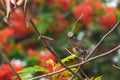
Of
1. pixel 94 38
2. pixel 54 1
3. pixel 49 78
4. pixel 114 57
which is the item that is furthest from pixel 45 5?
pixel 49 78

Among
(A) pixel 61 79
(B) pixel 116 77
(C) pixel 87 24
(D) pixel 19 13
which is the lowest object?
(B) pixel 116 77

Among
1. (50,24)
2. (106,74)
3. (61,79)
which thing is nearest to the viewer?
(61,79)

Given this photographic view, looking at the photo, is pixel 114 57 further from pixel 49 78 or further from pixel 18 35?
pixel 49 78

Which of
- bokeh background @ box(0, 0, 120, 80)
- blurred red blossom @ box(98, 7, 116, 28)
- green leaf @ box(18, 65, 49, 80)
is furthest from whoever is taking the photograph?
blurred red blossom @ box(98, 7, 116, 28)

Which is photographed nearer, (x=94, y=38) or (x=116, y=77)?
(x=116, y=77)

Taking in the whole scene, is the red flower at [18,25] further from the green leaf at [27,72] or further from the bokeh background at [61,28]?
the green leaf at [27,72]

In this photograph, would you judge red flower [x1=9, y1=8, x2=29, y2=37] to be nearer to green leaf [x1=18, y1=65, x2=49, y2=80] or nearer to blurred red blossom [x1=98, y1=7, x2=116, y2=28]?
blurred red blossom [x1=98, y1=7, x2=116, y2=28]

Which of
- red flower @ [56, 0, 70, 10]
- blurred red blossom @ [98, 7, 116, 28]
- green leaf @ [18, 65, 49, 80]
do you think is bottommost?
blurred red blossom @ [98, 7, 116, 28]

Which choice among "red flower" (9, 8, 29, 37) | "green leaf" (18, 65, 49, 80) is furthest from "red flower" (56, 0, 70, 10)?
"green leaf" (18, 65, 49, 80)

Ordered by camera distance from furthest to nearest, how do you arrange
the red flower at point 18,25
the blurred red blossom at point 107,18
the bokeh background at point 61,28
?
the red flower at point 18,25, the blurred red blossom at point 107,18, the bokeh background at point 61,28

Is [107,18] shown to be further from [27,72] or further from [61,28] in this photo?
[27,72]

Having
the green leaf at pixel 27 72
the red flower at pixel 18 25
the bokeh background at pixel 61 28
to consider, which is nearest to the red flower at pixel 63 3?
the bokeh background at pixel 61 28
